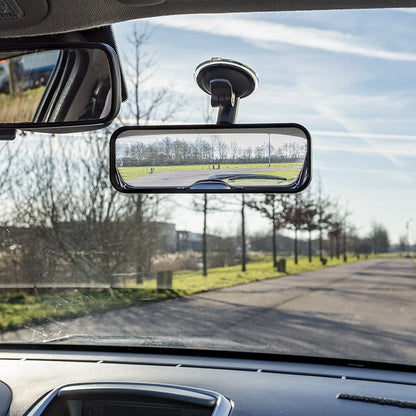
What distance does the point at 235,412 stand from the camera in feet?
9.64

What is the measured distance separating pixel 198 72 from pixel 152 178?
51 centimetres

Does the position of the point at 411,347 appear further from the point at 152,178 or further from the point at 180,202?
the point at 180,202

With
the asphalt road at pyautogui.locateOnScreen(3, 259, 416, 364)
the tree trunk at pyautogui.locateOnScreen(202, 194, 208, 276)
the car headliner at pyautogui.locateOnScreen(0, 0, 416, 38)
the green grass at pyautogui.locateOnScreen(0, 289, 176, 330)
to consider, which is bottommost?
the asphalt road at pyautogui.locateOnScreen(3, 259, 416, 364)

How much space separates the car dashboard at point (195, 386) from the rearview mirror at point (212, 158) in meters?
→ 1.12

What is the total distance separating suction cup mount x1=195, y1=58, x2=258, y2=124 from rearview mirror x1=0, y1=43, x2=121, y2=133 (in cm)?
40

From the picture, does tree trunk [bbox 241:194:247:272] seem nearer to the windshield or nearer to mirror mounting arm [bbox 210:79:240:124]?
the windshield

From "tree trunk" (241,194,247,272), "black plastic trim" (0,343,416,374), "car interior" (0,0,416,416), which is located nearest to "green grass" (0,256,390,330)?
"black plastic trim" (0,343,416,374)

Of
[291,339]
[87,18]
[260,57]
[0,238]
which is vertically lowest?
[291,339]

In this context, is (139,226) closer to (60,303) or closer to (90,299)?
(90,299)

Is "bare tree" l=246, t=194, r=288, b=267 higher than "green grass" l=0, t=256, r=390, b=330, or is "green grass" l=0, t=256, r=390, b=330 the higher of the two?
"bare tree" l=246, t=194, r=288, b=267

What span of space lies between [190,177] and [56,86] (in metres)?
0.86

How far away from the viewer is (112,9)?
2391 millimetres

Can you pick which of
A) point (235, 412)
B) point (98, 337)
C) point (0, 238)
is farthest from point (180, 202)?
point (235, 412)

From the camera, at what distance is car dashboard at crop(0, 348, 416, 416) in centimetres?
295
